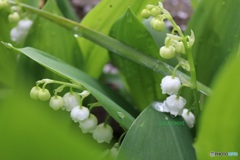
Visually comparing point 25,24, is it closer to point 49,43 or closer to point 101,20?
point 49,43

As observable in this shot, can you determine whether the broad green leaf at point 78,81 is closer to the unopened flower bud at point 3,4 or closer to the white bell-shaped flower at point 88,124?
the white bell-shaped flower at point 88,124

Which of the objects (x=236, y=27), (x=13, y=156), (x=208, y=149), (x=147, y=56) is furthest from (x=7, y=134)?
(x=236, y=27)

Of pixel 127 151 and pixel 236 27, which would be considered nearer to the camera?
pixel 127 151

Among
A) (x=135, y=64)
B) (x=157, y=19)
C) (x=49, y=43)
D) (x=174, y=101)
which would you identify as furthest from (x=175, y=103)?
(x=49, y=43)

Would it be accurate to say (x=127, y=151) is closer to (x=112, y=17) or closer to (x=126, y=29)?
(x=126, y=29)

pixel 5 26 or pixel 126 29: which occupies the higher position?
pixel 126 29

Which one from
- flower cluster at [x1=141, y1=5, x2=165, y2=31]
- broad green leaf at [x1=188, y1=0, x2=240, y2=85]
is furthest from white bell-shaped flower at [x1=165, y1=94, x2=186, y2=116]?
broad green leaf at [x1=188, y1=0, x2=240, y2=85]

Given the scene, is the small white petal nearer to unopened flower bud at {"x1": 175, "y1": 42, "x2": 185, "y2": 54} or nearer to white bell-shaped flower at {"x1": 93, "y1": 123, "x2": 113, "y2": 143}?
white bell-shaped flower at {"x1": 93, "y1": 123, "x2": 113, "y2": 143}
